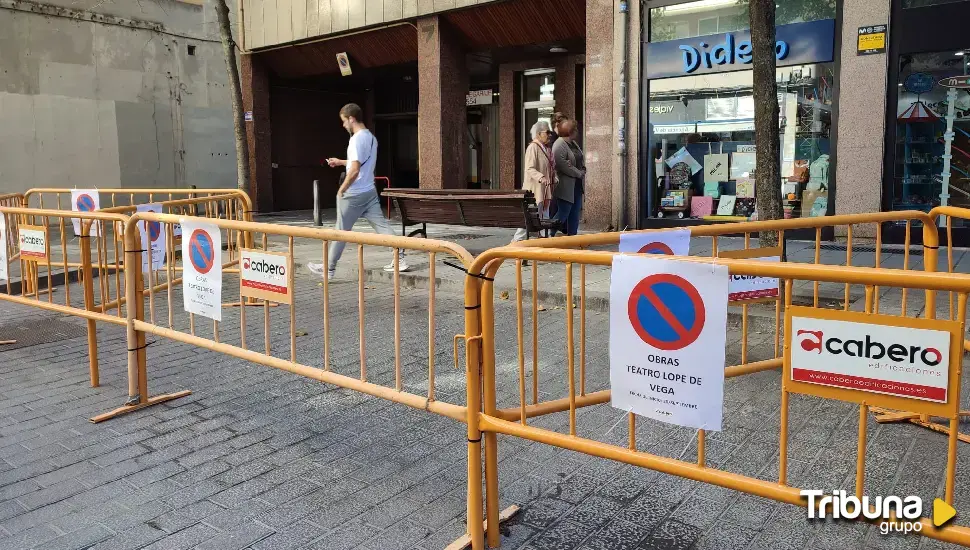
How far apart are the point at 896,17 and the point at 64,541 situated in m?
11.5

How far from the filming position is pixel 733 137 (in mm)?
12578

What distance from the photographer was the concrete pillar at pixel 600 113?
13094mm

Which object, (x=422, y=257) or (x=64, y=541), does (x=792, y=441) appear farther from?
(x=422, y=257)

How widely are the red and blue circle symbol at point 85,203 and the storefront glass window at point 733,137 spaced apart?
352 inches

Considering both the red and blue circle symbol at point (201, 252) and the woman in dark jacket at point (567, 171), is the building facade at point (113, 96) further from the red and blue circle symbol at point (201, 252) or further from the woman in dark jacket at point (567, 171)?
the red and blue circle symbol at point (201, 252)

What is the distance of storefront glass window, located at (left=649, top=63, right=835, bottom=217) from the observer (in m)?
11.5

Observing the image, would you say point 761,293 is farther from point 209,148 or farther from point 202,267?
point 209,148

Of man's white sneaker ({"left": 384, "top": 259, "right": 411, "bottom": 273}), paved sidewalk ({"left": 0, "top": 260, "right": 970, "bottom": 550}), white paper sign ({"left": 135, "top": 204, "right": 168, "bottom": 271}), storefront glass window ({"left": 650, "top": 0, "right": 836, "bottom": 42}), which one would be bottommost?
paved sidewalk ({"left": 0, "top": 260, "right": 970, "bottom": 550})

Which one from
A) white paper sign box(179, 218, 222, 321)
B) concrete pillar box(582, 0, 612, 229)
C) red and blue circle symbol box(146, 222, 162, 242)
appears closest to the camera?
white paper sign box(179, 218, 222, 321)

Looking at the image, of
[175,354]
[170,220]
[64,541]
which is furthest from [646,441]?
[175,354]

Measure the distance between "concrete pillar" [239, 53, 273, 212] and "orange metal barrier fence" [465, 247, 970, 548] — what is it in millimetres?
18294

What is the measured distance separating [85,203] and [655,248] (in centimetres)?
924

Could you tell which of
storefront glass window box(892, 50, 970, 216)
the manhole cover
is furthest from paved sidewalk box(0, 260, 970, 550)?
storefront glass window box(892, 50, 970, 216)

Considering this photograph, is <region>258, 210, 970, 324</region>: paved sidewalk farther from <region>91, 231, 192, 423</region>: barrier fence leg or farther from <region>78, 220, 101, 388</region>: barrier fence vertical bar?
<region>78, 220, 101, 388</region>: barrier fence vertical bar
